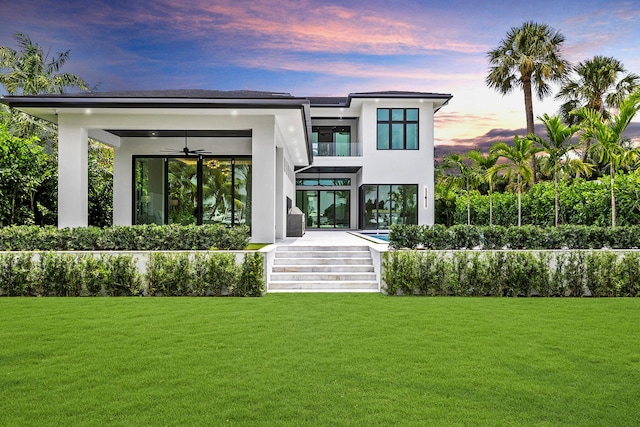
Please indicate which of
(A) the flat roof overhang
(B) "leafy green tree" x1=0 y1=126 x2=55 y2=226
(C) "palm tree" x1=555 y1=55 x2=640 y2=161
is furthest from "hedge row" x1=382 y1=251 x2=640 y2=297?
(C) "palm tree" x1=555 y1=55 x2=640 y2=161

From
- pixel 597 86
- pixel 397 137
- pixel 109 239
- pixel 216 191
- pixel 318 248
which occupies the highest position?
pixel 597 86

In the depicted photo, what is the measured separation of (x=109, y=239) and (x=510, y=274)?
809cm

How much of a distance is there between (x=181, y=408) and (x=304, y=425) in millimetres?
1031

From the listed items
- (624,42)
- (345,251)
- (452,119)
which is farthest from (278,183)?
(452,119)

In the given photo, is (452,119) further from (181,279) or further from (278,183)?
(181,279)

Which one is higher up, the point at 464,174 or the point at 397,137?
the point at 397,137

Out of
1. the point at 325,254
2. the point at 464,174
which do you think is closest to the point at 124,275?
the point at 325,254

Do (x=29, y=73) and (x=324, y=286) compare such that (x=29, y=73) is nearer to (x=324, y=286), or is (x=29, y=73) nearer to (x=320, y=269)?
(x=320, y=269)

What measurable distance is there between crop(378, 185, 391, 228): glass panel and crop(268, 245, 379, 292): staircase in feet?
51.0

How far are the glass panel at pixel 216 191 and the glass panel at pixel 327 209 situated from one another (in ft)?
54.5

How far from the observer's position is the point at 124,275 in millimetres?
9469

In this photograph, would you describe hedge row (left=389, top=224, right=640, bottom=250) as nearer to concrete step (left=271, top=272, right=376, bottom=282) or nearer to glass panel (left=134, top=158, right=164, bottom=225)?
concrete step (left=271, top=272, right=376, bottom=282)

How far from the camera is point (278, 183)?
56.3ft

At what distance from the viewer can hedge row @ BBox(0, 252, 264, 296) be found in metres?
9.42
